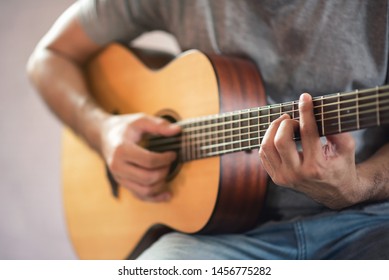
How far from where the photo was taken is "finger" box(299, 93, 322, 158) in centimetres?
61

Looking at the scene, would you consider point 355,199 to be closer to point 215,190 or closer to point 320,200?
point 320,200

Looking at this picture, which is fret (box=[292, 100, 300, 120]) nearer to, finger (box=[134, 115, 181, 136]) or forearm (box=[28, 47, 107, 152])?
finger (box=[134, 115, 181, 136])

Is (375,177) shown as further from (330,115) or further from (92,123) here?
(92,123)

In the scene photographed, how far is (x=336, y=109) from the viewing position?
0.60m

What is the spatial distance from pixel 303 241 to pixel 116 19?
570 millimetres

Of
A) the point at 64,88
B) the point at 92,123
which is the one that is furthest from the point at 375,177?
the point at 64,88

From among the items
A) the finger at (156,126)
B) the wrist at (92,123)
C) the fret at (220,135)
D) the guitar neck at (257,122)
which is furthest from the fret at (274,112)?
the wrist at (92,123)

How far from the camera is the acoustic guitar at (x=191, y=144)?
2.25 ft

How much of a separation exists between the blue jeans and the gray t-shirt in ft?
0.09

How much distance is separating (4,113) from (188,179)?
1.51 feet

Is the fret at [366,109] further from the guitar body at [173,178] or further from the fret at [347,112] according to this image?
the guitar body at [173,178]

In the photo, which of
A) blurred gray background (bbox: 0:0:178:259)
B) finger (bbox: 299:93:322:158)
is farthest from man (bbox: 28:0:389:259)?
blurred gray background (bbox: 0:0:178:259)

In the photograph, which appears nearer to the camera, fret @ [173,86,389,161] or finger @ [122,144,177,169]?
fret @ [173,86,389,161]
